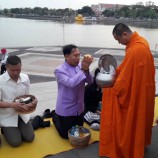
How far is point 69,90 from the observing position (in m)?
4.16

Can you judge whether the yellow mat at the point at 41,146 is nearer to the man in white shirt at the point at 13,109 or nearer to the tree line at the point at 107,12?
the man in white shirt at the point at 13,109

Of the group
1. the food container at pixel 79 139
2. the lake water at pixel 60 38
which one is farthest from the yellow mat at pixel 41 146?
the lake water at pixel 60 38

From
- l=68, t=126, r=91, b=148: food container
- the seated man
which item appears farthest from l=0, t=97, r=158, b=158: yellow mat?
the seated man

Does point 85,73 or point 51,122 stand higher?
point 85,73

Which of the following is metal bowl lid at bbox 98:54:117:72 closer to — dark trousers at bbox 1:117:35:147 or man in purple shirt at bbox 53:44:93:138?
man in purple shirt at bbox 53:44:93:138

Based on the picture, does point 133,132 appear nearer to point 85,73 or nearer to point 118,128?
point 118,128

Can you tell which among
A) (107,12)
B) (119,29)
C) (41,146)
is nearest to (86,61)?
(119,29)

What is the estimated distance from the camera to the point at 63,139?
4.29 metres

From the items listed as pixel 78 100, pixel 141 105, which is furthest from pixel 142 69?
pixel 78 100

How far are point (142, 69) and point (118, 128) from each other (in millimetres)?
759

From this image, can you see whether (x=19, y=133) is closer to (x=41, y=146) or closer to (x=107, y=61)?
(x=41, y=146)

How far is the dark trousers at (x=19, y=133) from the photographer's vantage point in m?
3.96

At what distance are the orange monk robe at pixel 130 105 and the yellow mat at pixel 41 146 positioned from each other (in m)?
0.72

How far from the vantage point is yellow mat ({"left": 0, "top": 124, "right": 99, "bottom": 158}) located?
12.5 feet
